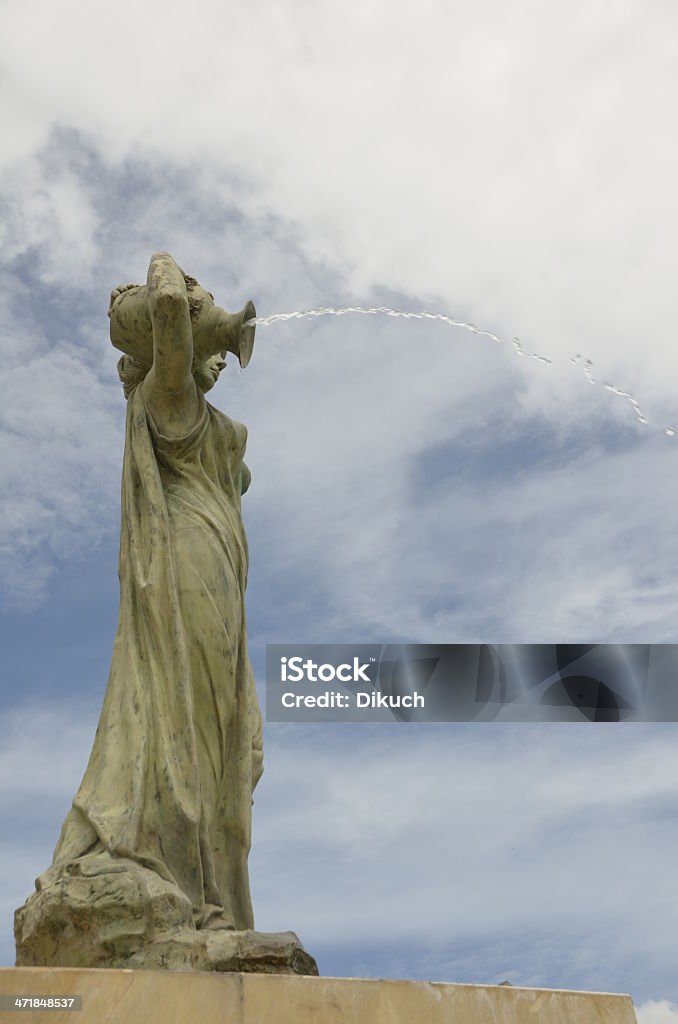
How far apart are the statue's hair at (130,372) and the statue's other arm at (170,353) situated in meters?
0.30

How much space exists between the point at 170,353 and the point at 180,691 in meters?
2.07

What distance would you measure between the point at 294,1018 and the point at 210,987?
400 mm

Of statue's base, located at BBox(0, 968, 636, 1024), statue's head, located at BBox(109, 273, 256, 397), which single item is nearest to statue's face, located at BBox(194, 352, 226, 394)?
statue's head, located at BBox(109, 273, 256, 397)

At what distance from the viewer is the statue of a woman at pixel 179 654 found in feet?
23.7

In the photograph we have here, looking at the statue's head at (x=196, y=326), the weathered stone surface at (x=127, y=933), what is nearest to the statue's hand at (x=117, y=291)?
the statue's head at (x=196, y=326)

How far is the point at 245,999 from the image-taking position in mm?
5867

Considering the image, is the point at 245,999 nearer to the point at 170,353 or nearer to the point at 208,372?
the point at 170,353

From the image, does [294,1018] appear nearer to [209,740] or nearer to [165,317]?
[209,740]

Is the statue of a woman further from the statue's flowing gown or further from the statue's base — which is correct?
the statue's base

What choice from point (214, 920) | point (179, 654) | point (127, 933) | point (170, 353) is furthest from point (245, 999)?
point (170, 353)

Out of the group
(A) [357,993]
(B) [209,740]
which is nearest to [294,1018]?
(A) [357,993]

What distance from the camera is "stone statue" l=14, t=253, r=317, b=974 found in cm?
659

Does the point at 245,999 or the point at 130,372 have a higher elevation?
the point at 130,372

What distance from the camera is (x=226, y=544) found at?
27.1 ft
